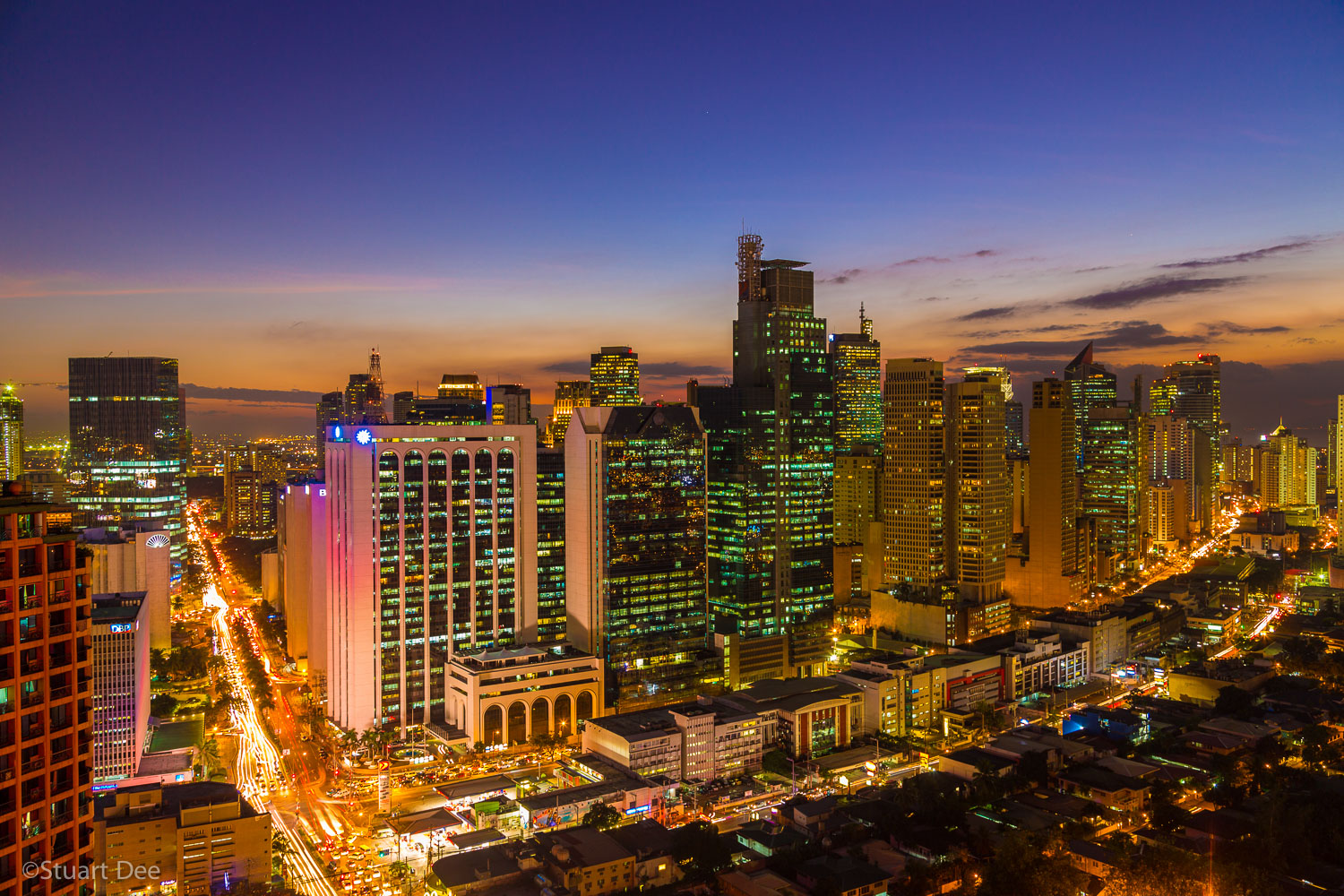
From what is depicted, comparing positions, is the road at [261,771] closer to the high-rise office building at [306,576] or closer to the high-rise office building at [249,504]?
the high-rise office building at [306,576]

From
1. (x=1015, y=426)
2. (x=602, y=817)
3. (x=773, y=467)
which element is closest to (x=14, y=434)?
(x=602, y=817)

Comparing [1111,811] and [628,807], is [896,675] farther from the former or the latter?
[628,807]

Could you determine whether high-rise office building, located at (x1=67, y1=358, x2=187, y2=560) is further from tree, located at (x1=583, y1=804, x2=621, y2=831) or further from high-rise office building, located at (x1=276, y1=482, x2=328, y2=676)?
tree, located at (x1=583, y1=804, x2=621, y2=831)

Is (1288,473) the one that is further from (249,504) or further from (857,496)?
(249,504)

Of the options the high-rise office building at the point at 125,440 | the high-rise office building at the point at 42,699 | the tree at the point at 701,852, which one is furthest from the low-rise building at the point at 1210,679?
the high-rise office building at the point at 125,440

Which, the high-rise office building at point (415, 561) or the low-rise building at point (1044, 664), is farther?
the low-rise building at point (1044, 664)

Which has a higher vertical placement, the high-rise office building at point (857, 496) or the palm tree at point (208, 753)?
the high-rise office building at point (857, 496)
